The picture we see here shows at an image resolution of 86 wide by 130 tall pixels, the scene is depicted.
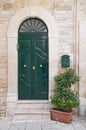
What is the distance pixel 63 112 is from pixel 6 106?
1.90m

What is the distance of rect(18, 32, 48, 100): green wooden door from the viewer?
943 centimetres

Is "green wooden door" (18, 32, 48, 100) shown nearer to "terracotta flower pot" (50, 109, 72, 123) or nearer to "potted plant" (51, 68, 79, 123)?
"potted plant" (51, 68, 79, 123)

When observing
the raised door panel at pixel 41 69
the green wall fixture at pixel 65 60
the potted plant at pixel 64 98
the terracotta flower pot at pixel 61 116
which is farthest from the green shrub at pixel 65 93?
the raised door panel at pixel 41 69

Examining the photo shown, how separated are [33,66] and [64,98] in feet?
5.10

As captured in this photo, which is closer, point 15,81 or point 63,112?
point 63,112

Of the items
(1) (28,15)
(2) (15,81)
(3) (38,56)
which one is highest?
(1) (28,15)

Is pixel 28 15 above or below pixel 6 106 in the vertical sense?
above

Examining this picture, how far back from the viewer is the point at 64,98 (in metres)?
8.83

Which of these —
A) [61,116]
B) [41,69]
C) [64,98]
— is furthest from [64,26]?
[61,116]

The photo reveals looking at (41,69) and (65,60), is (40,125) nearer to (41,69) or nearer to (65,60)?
(41,69)

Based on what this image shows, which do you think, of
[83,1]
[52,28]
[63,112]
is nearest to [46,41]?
[52,28]

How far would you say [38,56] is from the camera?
31.1ft

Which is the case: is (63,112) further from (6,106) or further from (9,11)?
(9,11)

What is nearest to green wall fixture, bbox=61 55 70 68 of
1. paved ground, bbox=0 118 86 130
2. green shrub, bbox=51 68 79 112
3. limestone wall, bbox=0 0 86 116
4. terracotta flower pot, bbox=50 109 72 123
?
limestone wall, bbox=0 0 86 116
